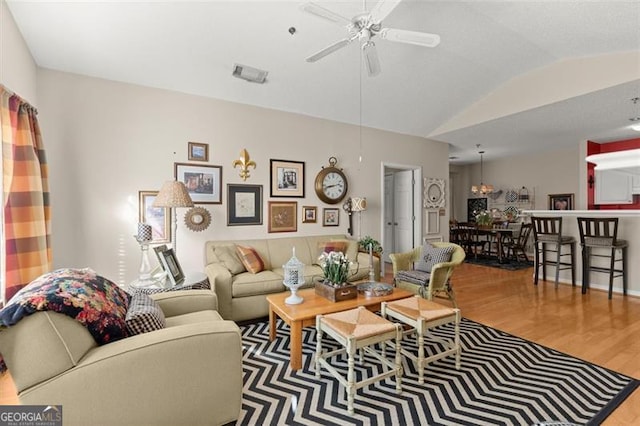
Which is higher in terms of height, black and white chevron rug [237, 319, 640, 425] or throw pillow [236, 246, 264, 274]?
throw pillow [236, 246, 264, 274]

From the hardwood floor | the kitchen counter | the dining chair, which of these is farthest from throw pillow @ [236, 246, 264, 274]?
the dining chair

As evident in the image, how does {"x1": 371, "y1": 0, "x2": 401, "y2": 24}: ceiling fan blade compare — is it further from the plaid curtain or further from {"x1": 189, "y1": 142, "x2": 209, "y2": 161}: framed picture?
the plaid curtain

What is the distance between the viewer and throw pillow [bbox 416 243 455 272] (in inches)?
136

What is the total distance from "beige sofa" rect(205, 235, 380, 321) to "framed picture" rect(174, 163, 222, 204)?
583 mm

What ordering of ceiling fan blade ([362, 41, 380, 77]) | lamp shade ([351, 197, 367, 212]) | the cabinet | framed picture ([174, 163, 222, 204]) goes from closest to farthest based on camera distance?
ceiling fan blade ([362, 41, 380, 77])
framed picture ([174, 163, 222, 204])
lamp shade ([351, 197, 367, 212])
the cabinet

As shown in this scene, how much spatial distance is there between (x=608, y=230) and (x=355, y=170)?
12.1 feet

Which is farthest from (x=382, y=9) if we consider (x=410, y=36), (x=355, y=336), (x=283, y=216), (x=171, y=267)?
(x=283, y=216)

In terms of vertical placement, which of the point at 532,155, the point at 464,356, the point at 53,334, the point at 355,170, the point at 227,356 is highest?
the point at 532,155

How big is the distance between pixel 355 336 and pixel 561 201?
25.4 ft

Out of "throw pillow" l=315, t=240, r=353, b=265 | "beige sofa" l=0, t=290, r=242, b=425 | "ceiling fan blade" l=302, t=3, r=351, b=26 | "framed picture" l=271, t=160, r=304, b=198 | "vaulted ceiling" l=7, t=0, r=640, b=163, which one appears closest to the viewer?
"beige sofa" l=0, t=290, r=242, b=425

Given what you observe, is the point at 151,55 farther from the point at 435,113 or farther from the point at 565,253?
the point at 565,253

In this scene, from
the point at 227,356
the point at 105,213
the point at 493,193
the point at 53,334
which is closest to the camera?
the point at 53,334

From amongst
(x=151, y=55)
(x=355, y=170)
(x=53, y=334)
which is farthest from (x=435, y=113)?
(x=53, y=334)

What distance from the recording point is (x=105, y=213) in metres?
3.21
